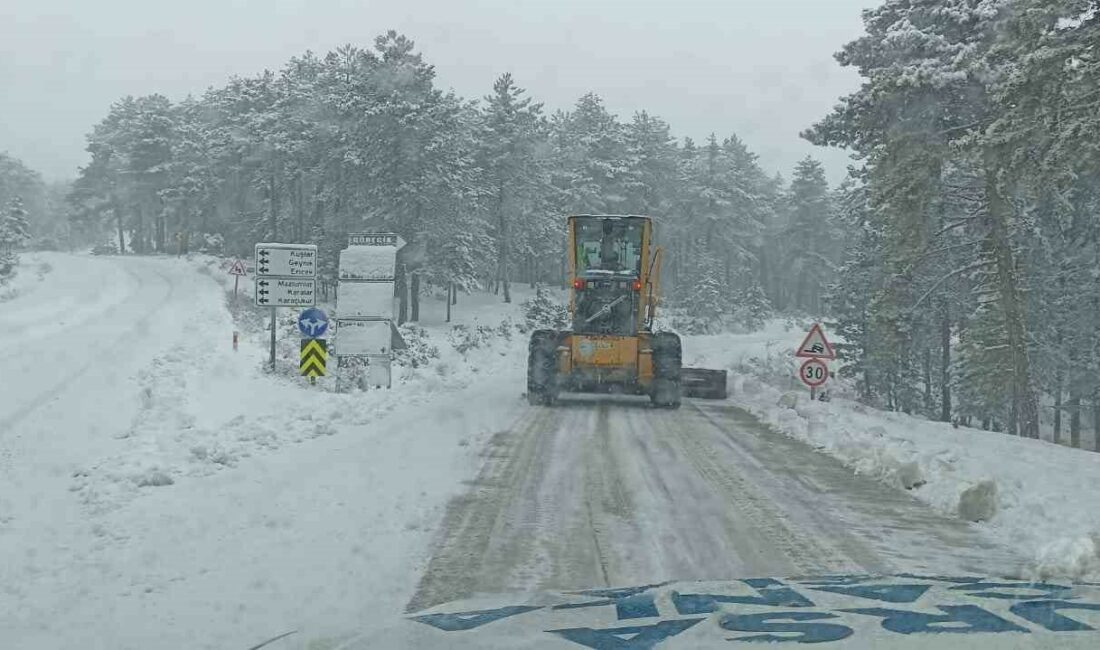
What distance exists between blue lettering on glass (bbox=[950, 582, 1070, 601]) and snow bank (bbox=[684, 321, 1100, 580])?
80.6 inches

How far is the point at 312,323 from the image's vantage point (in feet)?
59.3

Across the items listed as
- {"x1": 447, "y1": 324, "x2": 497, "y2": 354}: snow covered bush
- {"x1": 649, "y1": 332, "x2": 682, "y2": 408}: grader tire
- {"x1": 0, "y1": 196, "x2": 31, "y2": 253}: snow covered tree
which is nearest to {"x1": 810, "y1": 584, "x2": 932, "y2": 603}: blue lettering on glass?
{"x1": 649, "y1": 332, "x2": 682, "y2": 408}: grader tire

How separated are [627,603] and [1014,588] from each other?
1863mm

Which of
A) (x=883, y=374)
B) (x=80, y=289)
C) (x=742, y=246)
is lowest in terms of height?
(x=883, y=374)

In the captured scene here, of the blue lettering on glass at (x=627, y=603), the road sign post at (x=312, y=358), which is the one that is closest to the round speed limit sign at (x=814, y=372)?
the road sign post at (x=312, y=358)

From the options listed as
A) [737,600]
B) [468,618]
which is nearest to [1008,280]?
[737,600]

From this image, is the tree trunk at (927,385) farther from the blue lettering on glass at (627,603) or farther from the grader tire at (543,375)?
the blue lettering on glass at (627,603)

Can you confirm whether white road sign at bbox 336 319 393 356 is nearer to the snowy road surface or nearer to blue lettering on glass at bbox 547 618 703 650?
the snowy road surface

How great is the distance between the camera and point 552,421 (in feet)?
56.3

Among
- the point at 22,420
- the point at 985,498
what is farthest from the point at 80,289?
the point at 985,498

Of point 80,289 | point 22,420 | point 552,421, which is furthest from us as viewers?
point 80,289

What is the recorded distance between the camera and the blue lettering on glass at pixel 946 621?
364 cm

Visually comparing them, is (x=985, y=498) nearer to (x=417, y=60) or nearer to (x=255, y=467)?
(x=255, y=467)

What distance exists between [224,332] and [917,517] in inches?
905
